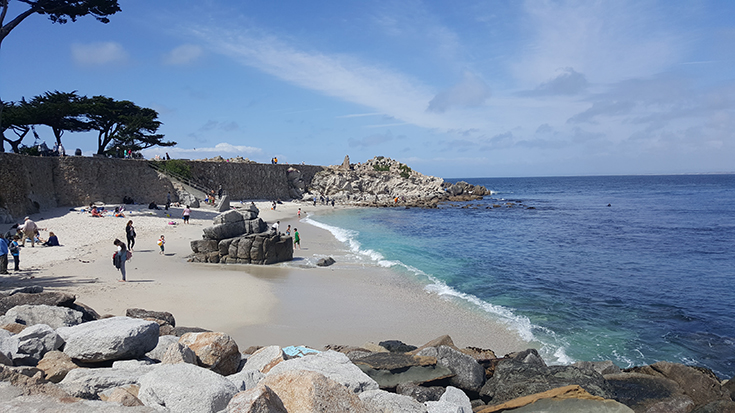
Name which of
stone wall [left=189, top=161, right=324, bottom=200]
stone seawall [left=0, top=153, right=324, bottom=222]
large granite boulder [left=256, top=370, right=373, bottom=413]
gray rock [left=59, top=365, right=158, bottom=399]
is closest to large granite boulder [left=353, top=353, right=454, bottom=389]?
large granite boulder [left=256, top=370, right=373, bottom=413]

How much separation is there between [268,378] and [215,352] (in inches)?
78.8

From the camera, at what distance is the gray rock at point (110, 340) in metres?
5.71

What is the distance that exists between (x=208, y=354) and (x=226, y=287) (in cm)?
911

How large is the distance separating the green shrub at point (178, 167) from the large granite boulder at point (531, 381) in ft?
133

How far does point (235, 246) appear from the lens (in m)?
19.3

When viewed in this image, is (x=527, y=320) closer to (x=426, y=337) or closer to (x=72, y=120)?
(x=426, y=337)

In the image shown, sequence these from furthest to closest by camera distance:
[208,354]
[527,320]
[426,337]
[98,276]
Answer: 1. [98,276]
2. [527,320]
3. [426,337]
4. [208,354]

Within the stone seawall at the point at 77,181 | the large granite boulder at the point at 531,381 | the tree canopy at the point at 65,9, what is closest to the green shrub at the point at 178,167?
the stone seawall at the point at 77,181

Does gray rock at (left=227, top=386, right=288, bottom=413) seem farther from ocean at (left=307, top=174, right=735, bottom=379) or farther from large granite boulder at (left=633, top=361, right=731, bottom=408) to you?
ocean at (left=307, top=174, right=735, bottom=379)

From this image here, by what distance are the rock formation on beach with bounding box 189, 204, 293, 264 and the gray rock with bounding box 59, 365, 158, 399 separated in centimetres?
1408

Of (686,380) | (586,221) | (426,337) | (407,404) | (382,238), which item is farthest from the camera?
(586,221)

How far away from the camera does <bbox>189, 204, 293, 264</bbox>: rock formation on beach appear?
63.0ft

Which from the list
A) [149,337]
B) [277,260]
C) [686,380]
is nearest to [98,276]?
[277,260]

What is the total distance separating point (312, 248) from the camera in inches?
943
